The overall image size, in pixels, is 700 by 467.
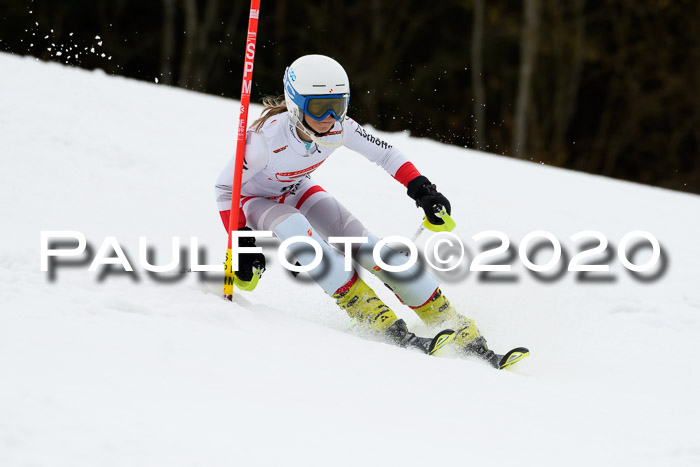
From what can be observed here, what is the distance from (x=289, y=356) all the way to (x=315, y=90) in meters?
1.37

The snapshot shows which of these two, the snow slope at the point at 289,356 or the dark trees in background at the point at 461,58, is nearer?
the snow slope at the point at 289,356

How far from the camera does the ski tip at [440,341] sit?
4031 millimetres

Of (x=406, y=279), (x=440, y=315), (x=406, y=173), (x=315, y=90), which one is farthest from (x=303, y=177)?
(x=440, y=315)

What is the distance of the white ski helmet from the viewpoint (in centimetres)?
406

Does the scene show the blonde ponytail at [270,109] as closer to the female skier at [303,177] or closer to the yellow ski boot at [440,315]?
the female skier at [303,177]

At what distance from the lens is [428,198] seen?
4402mm

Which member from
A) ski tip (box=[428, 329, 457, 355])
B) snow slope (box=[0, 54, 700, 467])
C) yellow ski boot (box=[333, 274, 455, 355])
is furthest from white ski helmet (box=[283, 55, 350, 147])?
ski tip (box=[428, 329, 457, 355])

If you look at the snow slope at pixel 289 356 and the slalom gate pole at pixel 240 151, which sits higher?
the slalom gate pole at pixel 240 151

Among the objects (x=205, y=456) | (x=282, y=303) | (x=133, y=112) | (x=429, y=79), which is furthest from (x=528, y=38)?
(x=205, y=456)

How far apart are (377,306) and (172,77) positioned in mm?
16620

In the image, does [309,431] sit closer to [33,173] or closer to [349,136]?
[349,136]

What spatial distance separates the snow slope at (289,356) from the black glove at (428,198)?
0.83 meters

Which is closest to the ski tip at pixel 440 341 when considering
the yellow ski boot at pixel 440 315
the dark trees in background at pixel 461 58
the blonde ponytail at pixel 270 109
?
the yellow ski boot at pixel 440 315

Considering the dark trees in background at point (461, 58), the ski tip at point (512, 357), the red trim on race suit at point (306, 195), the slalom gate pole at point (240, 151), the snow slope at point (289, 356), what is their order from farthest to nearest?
the dark trees in background at point (461, 58)
the red trim on race suit at point (306, 195)
the ski tip at point (512, 357)
the slalom gate pole at point (240, 151)
the snow slope at point (289, 356)
